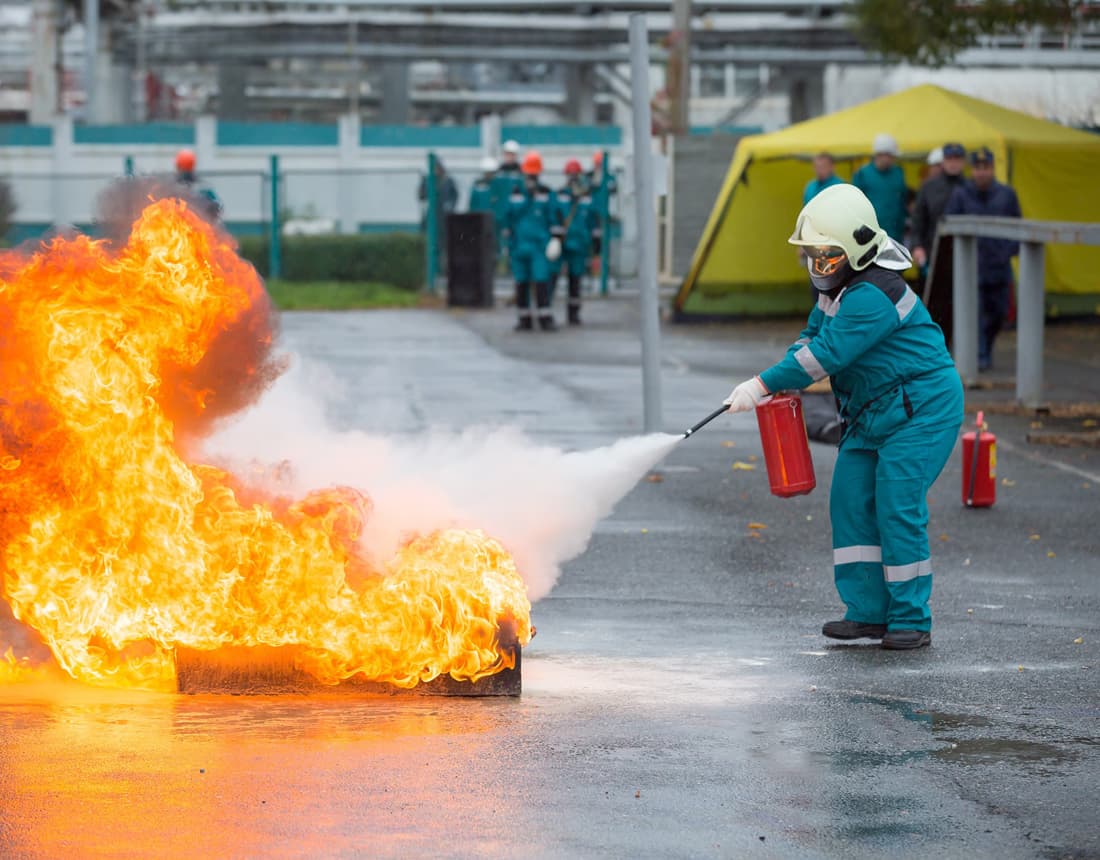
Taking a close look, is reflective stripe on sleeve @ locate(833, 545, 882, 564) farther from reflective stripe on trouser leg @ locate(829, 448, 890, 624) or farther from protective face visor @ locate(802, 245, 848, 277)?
protective face visor @ locate(802, 245, 848, 277)

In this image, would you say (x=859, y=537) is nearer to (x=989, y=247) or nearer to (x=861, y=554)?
(x=861, y=554)

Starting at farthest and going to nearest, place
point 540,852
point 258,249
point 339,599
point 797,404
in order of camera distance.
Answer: point 258,249, point 797,404, point 339,599, point 540,852

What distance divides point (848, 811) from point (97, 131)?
135ft

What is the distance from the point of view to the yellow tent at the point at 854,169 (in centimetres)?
2228

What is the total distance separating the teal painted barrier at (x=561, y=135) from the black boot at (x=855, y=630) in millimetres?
36542

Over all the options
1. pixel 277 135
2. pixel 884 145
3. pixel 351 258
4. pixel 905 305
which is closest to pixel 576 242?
pixel 884 145

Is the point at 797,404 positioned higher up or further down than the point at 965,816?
higher up

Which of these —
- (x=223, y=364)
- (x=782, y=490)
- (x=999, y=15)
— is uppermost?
(x=999, y=15)

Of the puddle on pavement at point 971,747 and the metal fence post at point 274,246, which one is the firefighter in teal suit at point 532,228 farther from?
the puddle on pavement at point 971,747

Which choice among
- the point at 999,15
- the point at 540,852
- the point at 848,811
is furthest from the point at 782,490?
the point at 999,15

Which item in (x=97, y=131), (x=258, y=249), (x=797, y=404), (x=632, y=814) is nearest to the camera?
(x=632, y=814)

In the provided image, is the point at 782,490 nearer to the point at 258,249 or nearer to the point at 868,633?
the point at 868,633

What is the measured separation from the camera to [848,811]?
5129 millimetres

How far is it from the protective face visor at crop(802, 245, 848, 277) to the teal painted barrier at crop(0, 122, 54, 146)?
127 ft
